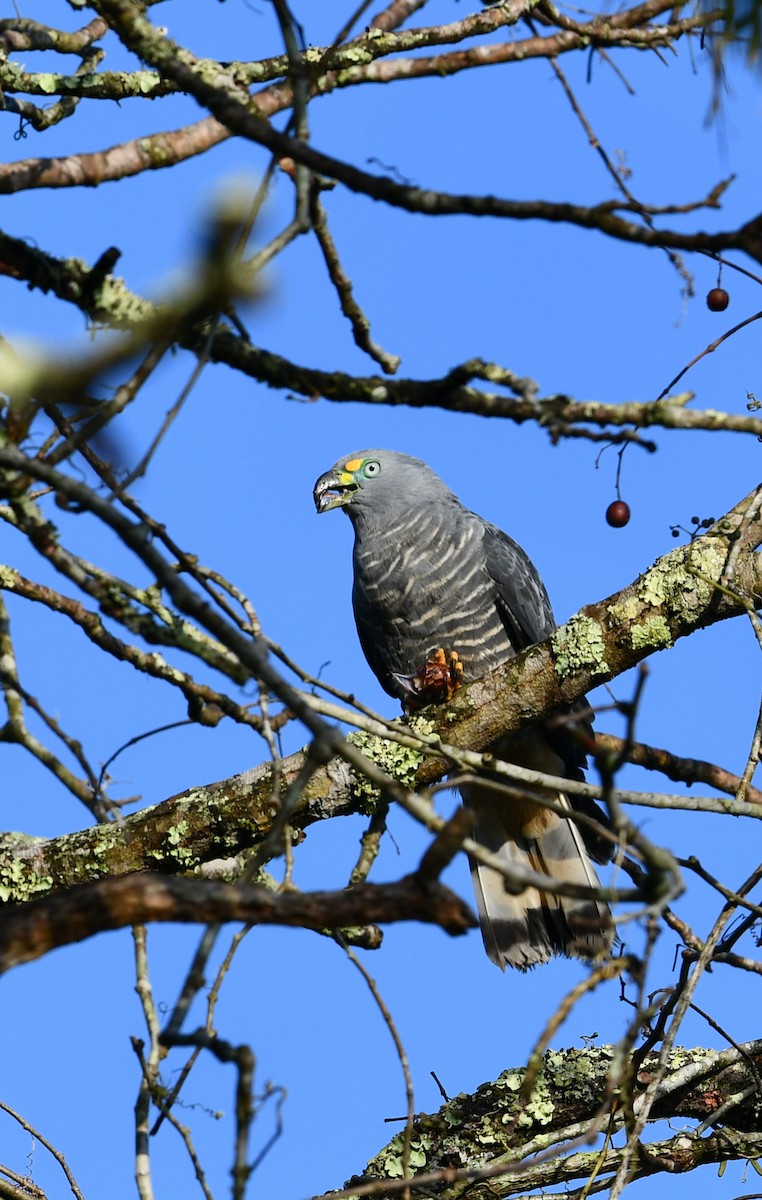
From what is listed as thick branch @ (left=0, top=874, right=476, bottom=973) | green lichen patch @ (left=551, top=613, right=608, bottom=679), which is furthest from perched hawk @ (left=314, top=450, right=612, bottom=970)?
thick branch @ (left=0, top=874, right=476, bottom=973)

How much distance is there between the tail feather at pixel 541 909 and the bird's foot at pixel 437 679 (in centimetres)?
45

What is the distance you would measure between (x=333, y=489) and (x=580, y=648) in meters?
2.28

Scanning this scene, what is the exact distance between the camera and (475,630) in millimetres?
5246

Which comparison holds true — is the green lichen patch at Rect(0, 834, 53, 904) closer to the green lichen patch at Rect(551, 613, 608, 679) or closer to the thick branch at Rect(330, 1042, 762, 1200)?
the thick branch at Rect(330, 1042, 762, 1200)

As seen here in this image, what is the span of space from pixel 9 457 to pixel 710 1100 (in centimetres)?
285

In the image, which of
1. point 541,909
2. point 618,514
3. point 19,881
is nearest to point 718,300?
point 618,514

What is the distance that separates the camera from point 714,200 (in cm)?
197

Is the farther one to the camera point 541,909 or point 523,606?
point 523,606

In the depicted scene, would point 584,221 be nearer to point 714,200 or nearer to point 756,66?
point 714,200

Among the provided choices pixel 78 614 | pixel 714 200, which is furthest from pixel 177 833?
pixel 714 200

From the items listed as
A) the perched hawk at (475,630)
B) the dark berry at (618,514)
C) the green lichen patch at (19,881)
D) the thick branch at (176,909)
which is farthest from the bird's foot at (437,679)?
the thick branch at (176,909)

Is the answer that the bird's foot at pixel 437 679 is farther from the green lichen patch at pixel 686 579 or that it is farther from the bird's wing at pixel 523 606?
the green lichen patch at pixel 686 579

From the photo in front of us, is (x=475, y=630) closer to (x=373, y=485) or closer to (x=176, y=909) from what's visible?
(x=373, y=485)

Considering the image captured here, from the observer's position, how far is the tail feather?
15.8 feet
